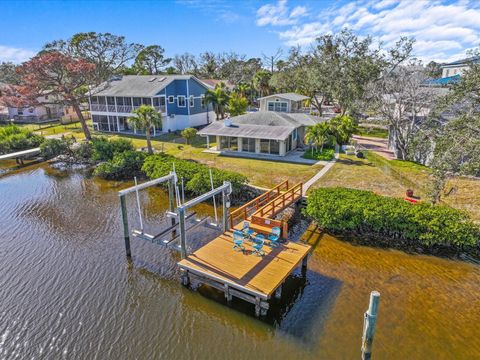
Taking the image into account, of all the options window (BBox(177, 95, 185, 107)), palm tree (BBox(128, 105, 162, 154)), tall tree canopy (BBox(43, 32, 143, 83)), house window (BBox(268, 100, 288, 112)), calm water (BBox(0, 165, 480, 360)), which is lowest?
calm water (BBox(0, 165, 480, 360))

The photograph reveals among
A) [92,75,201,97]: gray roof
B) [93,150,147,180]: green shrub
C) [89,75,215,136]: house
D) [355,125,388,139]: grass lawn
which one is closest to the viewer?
[93,150,147,180]: green shrub

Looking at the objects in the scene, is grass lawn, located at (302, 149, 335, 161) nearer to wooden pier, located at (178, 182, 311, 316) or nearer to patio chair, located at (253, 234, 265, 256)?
wooden pier, located at (178, 182, 311, 316)

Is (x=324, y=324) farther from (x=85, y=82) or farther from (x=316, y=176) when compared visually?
(x=85, y=82)

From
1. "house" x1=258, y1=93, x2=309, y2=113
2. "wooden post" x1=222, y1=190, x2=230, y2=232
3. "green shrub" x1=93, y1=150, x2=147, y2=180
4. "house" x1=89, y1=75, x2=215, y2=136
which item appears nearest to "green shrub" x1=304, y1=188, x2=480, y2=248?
"wooden post" x1=222, y1=190, x2=230, y2=232

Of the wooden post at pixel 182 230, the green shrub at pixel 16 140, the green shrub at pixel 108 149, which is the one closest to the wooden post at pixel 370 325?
the wooden post at pixel 182 230

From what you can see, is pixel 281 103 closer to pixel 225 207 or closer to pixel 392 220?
pixel 392 220

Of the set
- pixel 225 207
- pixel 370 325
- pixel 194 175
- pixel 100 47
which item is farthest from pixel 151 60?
pixel 370 325
